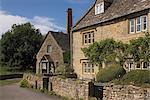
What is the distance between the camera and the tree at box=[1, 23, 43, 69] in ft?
228

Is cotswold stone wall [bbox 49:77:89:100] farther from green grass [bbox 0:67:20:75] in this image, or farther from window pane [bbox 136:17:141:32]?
green grass [bbox 0:67:20:75]

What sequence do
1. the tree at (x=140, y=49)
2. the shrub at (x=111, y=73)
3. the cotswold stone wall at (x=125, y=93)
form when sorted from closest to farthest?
the cotswold stone wall at (x=125, y=93) < the tree at (x=140, y=49) < the shrub at (x=111, y=73)

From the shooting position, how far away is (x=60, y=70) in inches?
1483

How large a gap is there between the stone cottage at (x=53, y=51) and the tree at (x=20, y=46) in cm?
1453

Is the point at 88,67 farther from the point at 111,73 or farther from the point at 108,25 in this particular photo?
the point at 111,73

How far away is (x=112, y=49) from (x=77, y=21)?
10802 mm

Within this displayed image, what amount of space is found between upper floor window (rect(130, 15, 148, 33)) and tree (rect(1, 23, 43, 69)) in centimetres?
4411

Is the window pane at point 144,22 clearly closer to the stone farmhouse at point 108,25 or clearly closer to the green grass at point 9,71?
the stone farmhouse at point 108,25

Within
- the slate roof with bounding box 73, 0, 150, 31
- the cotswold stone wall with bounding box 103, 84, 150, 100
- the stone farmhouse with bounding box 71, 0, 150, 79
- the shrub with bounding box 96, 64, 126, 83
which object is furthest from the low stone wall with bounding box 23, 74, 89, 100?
the slate roof with bounding box 73, 0, 150, 31

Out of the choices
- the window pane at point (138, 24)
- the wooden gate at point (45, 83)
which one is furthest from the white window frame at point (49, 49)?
the wooden gate at point (45, 83)

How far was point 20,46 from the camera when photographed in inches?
2776

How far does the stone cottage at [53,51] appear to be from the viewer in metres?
49.6

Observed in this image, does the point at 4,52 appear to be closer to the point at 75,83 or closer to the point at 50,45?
the point at 50,45

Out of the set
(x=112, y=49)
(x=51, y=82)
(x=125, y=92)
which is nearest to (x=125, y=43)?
(x=112, y=49)
